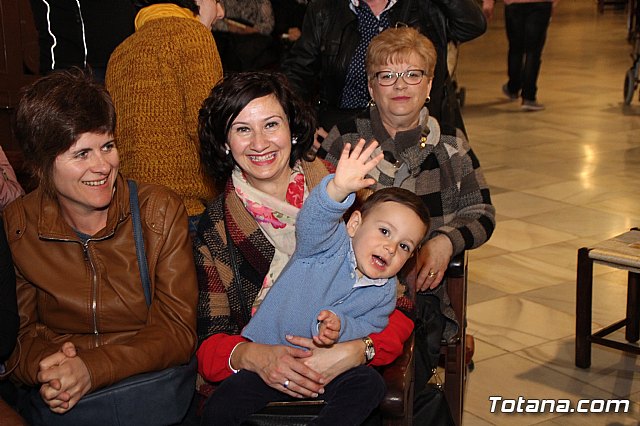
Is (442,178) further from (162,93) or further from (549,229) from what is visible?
(549,229)

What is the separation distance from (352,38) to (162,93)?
1.39m

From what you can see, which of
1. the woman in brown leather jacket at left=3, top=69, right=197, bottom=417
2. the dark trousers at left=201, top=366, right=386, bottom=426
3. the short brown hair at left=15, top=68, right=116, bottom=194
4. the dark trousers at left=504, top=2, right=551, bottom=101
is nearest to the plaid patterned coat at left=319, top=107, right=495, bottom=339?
the dark trousers at left=201, top=366, right=386, bottom=426

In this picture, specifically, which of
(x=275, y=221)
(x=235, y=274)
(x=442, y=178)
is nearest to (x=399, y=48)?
(x=442, y=178)

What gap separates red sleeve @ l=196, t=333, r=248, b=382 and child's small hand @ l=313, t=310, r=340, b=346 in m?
0.35

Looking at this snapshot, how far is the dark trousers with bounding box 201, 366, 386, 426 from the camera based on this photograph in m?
2.47

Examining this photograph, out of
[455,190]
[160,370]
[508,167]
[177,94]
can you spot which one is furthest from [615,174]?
[160,370]

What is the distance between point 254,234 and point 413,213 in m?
0.50

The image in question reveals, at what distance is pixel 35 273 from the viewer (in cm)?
263

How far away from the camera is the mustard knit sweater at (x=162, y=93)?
3.12 metres

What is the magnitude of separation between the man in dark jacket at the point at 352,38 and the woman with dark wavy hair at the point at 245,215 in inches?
56.9

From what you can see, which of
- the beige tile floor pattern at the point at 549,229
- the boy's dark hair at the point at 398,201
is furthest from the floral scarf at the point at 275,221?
the beige tile floor pattern at the point at 549,229

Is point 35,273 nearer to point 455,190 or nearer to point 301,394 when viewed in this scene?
point 301,394

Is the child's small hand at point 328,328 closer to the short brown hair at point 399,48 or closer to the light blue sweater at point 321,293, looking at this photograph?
the light blue sweater at point 321,293

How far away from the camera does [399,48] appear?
11.4ft
